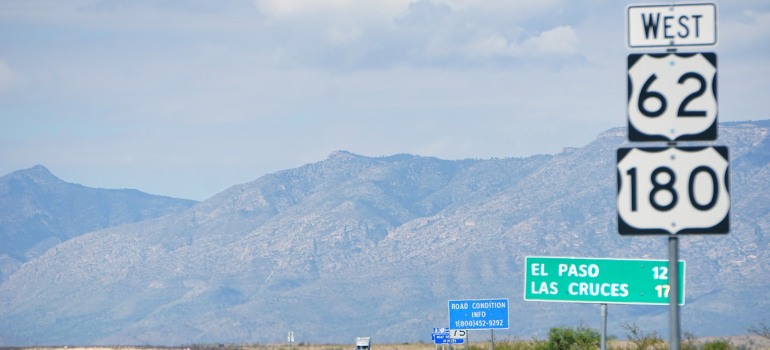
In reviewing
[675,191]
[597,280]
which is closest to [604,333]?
[597,280]

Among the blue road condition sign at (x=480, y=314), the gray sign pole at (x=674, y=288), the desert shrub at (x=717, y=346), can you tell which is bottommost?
the gray sign pole at (x=674, y=288)

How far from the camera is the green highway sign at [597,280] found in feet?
74.8

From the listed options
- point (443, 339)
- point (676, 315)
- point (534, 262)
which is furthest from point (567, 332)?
point (676, 315)

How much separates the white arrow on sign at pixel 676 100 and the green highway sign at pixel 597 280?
1217 cm

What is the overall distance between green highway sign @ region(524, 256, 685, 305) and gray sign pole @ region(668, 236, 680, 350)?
11.7m

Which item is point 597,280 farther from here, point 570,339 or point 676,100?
point 570,339

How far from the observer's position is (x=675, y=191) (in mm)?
9961

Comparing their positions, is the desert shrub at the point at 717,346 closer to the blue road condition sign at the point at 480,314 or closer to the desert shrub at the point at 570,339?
the blue road condition sign at the point at 480,314

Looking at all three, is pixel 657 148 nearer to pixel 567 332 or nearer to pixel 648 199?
pixel 648 199

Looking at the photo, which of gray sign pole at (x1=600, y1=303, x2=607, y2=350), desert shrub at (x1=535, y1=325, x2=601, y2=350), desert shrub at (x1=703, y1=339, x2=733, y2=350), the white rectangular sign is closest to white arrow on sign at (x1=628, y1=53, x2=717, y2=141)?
the white rectangular sign

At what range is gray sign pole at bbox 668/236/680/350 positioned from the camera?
33.3 ft

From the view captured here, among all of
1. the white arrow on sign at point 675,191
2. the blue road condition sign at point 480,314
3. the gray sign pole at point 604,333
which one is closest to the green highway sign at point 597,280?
the gray sign pole at point 604,333

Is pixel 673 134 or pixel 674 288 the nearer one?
pixel 673 134

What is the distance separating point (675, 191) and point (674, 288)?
0.76 metres
